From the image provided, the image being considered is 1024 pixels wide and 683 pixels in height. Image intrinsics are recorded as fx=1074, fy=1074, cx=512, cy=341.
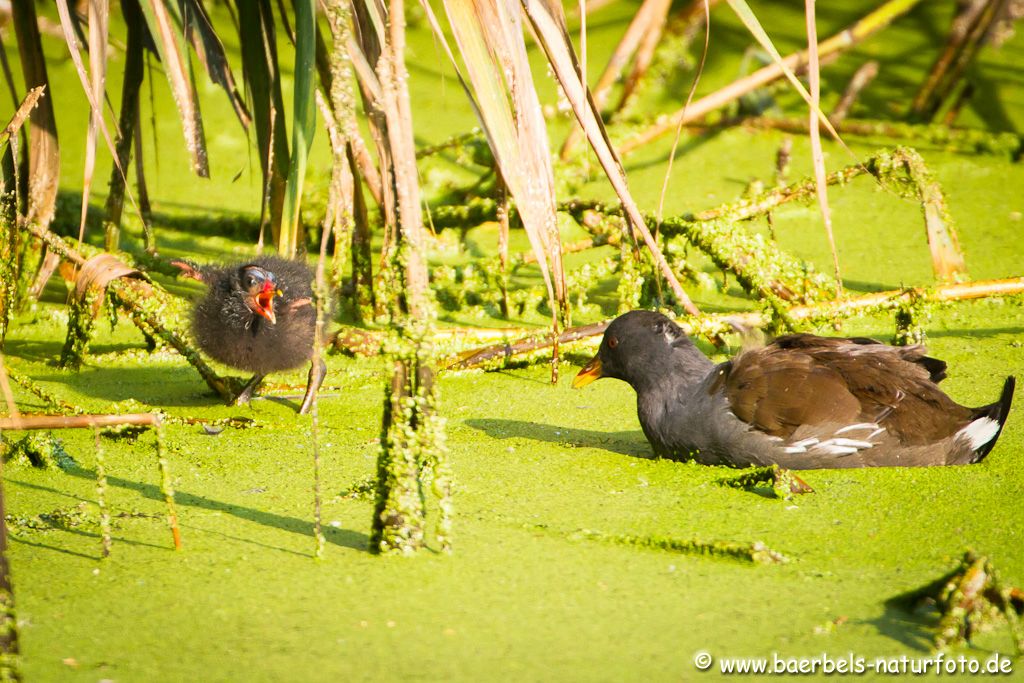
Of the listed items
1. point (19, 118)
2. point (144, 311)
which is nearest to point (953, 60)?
point (144, 311)

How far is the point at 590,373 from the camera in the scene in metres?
3.19

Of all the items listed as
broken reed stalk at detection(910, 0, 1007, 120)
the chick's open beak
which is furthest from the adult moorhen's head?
broken reed stalk at detection(910, 0, 1007, 120)

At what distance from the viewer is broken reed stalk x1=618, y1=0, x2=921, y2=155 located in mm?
5270

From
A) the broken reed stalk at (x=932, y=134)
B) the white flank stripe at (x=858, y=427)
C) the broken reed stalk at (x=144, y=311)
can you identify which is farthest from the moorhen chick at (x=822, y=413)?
the broken reed stalk at (x=932, y=134)

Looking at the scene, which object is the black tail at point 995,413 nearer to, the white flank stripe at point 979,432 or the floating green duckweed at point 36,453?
the white flank stripe at point 979,432

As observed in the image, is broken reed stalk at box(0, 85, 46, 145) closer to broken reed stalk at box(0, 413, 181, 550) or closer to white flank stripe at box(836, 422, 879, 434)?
broken reed stalk at box(0, 413, 181, 550)

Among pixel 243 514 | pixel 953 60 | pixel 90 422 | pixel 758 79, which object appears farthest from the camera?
pixel 953 60

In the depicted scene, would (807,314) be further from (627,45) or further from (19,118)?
(19,118)

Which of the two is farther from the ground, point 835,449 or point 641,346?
point 641,346

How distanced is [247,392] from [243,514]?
1025 mm

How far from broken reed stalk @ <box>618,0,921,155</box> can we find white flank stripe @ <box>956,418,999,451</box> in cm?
279

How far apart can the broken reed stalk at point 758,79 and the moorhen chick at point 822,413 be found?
262 centimetres

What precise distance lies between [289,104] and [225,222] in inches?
50.8

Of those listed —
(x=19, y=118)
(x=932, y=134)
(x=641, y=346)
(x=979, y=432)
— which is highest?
(x=932, y=134)
